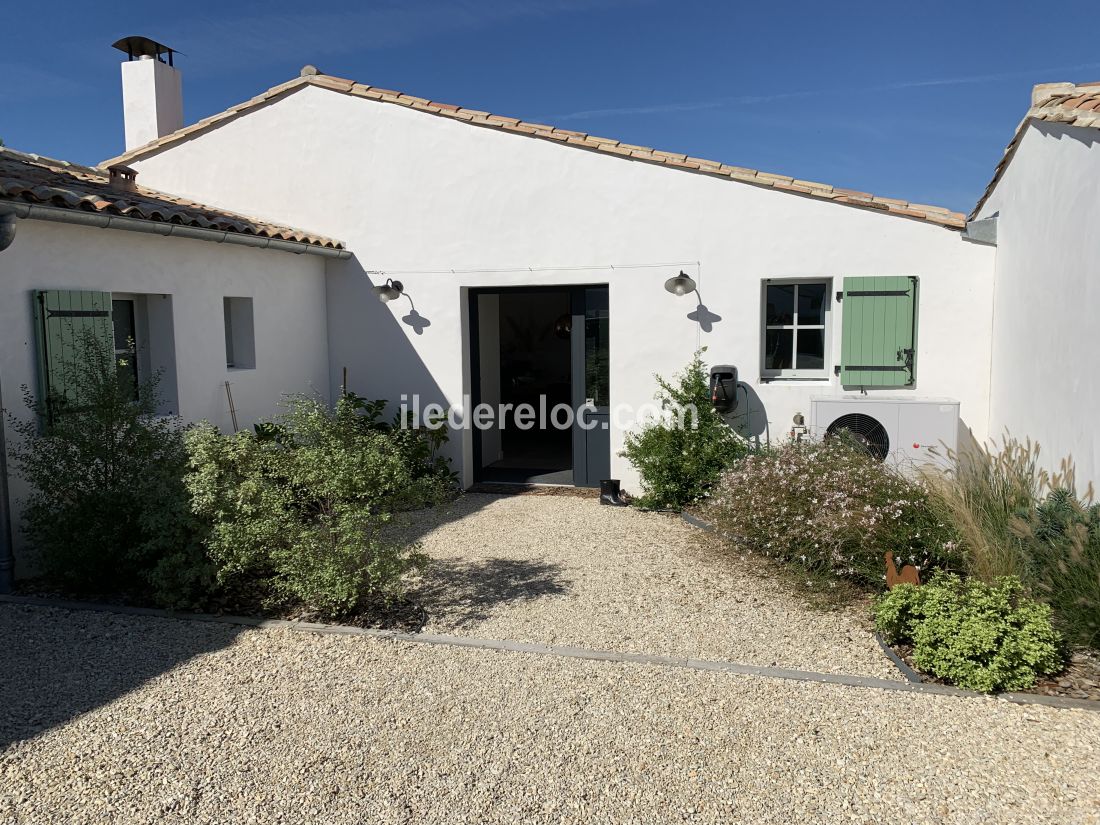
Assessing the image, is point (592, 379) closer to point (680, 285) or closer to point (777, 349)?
point (680, 285)

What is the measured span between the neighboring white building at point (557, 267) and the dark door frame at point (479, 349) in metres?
0.04

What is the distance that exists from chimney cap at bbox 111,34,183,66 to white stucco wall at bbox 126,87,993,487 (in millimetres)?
1672

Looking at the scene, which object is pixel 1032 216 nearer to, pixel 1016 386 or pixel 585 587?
pixel 1016 386

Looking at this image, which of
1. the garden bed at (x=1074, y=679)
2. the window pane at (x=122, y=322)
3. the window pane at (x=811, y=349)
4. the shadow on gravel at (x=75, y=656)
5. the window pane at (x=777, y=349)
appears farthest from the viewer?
the window pane at (x=777, y=349)

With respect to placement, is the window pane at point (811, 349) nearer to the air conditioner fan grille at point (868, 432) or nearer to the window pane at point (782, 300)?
the window pane at point (782, 300)

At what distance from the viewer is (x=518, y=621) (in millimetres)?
5469

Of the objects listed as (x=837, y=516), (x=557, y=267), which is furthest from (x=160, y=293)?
(x=837, y=516)

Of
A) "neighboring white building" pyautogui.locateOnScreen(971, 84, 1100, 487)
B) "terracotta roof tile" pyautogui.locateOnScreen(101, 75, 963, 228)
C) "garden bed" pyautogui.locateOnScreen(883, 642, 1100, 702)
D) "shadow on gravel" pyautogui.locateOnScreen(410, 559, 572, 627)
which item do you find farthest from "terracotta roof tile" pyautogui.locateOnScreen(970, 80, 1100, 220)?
"shadow on gravel" pyautogui.locateOnScreen(410, 559, 572, 627)

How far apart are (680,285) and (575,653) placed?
5207mm

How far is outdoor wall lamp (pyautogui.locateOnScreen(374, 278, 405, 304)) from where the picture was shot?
9828 millimetres

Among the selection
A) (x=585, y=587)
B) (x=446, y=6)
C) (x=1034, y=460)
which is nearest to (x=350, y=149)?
(x=446, y=6)

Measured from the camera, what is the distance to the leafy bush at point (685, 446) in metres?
8.59

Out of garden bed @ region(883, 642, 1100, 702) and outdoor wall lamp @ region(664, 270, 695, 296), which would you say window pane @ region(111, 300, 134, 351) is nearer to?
outdoor wall lamp @ region(664, 270, 695, 296)

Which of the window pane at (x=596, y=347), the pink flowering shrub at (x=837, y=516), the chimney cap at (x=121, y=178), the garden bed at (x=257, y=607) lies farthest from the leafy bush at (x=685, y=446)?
the chimney cap at (x=121, y=178)
